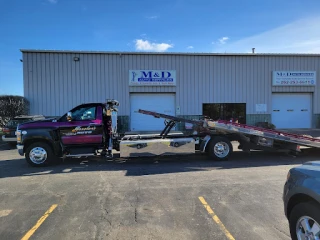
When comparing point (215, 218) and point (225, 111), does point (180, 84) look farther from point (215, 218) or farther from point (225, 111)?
point (215, 218)

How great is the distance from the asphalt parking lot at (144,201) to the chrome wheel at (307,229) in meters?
0.80

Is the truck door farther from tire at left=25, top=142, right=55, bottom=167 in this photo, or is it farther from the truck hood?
tire at left=25, top=142, right=55, bottom=167

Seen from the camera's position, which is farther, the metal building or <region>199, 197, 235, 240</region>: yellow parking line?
the metal building

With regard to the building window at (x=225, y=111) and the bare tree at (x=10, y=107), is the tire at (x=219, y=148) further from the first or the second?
the bare tree at (x=10, y=107)

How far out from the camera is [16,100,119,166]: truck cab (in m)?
8.89

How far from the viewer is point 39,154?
29.2 ft

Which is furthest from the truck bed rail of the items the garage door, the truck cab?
the garage door

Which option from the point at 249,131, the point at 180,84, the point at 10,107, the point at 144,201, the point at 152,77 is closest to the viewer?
the point at 144,201

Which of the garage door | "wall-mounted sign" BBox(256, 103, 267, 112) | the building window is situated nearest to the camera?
the building window

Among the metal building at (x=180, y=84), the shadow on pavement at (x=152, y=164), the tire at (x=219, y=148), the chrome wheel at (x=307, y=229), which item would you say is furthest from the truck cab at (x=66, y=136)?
the metal building at (x=180, y=84)

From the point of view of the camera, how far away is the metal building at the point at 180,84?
1975 cm

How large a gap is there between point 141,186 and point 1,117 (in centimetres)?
1470

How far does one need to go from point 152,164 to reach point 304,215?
6.56 m

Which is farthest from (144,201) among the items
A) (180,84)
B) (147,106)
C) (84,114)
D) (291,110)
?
(291,110)
